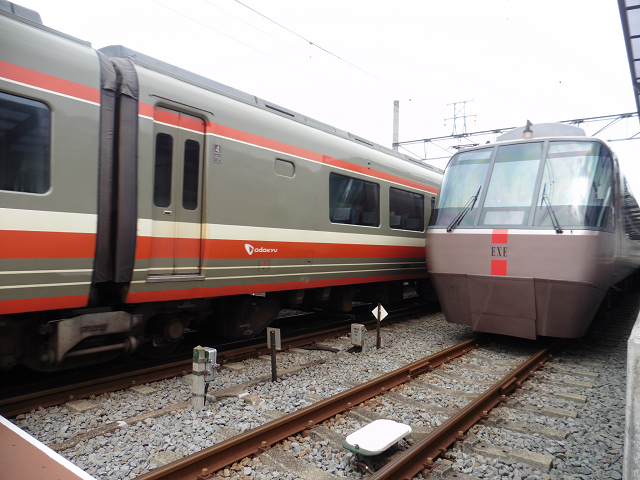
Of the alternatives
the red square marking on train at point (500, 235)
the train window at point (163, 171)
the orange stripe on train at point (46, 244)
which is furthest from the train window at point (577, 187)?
the orange stripe on train at point (46, 244)

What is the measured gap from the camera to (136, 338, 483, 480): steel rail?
9.30ft

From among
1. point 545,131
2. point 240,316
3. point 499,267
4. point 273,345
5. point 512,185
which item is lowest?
point 273,345

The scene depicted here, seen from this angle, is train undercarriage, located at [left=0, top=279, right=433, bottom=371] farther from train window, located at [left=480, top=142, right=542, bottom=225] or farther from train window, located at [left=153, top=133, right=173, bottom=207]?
train window, located at [left=480, top=142, right=542, bottom=225]

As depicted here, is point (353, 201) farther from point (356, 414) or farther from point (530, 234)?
point (356, 414)

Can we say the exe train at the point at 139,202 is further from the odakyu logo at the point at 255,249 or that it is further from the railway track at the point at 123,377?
the railway track at the point at 123,377

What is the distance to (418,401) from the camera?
4.40 meters

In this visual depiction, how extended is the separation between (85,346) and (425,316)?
22.3 ft

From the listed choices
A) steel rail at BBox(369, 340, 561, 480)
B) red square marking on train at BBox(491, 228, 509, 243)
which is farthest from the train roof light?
steel rail at BBox(369, 340, 561, 480)

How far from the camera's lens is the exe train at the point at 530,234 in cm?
555

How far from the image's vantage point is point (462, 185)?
6664mm

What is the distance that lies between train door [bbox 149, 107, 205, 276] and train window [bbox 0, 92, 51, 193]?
103 cm

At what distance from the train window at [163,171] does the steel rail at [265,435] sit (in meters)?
2.55

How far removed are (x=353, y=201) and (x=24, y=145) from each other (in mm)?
4782

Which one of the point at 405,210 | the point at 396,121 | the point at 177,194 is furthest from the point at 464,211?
the point at 396,121
